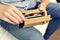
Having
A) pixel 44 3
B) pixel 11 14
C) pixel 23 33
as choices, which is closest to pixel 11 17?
pixel 11 14

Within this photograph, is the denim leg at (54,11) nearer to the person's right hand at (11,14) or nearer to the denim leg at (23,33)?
the denim leg at (23,33)

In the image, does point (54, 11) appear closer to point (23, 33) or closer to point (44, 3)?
point (44, 3)

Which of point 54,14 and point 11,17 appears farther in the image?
point 54,14

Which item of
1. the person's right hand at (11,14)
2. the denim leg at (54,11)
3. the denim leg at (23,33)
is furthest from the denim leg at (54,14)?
the person's right hand at (11,14)

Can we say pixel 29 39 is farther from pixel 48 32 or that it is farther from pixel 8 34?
pixel 48 32

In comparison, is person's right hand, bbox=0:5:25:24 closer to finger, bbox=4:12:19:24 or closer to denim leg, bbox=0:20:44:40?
finger, bbox=4:12:19:24

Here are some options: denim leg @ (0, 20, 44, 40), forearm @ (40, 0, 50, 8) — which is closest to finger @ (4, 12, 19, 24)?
denim leg @ (0, 20, 44, 40)

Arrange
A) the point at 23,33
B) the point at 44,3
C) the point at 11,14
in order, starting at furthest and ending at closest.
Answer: the point at 44,3 → the point at 23,33 → the point at 11,14

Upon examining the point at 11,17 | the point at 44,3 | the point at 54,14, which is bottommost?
the point at 54,14

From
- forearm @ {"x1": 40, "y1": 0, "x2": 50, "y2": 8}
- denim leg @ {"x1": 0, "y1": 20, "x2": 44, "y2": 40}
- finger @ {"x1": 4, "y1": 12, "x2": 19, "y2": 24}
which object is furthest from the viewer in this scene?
forearm @ {"x1": 40, "y1": 0, "x2": 50, "y2": 8}

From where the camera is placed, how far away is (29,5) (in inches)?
46.8

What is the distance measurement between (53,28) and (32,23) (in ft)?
1.57

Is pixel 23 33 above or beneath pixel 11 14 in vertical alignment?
beneath

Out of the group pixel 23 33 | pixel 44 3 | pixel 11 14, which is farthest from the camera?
pixel 44 3
